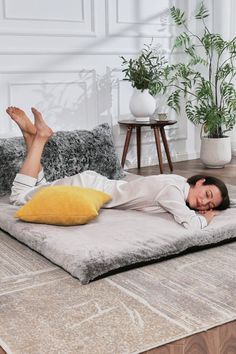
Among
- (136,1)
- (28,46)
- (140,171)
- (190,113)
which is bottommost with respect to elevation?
Answer: (140,171)

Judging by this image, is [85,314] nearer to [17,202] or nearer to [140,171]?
[17,202]

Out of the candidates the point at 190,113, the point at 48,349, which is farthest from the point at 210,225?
the point at 190,113

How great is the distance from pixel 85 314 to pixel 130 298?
18cm

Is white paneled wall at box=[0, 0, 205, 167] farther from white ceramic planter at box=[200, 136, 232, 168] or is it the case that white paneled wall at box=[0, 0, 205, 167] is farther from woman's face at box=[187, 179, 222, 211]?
woman's face at box=[187, 179, 222, 211]

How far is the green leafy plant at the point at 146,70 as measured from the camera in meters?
4.18

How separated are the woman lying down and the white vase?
4.34ft

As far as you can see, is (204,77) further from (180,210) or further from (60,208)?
(60,208)

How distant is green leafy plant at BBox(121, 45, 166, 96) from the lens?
13.7 feet

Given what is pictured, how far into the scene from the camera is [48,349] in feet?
4.84

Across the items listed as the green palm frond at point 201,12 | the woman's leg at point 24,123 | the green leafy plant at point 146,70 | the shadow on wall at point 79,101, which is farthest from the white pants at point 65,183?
the green palm frond at point 201,12

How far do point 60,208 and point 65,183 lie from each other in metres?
0.45

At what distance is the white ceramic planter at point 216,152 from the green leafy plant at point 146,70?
593 mm

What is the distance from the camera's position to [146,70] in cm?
419

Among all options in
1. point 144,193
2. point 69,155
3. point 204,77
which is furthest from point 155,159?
point 144,193
